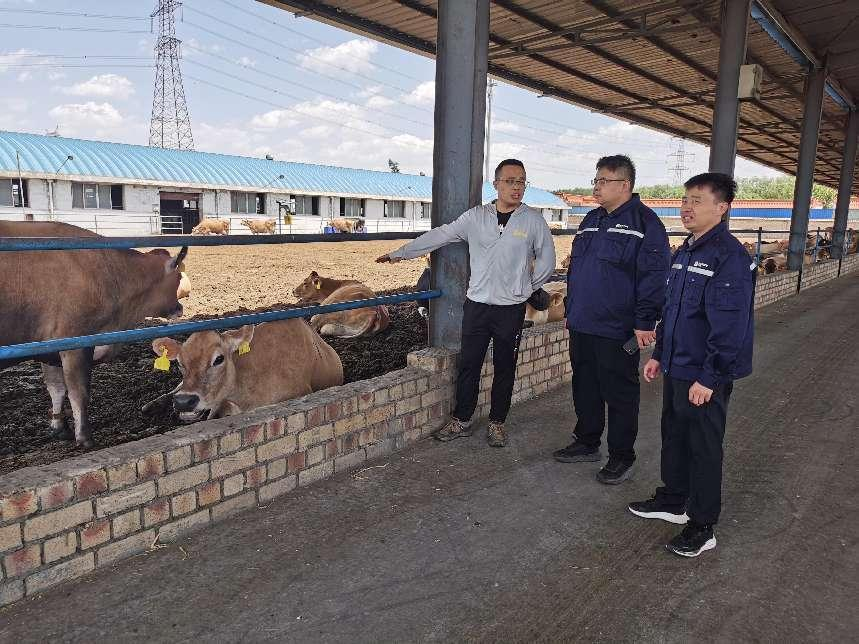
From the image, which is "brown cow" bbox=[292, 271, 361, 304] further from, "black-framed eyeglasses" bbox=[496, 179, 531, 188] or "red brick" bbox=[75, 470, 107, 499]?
"red brick" bbox=[75, 470, 107, 499]

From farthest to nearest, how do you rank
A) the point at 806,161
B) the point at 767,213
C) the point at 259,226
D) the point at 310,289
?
the point at 767,213 → the point at 259,226 → the point at 806,161 → the point at 310,289

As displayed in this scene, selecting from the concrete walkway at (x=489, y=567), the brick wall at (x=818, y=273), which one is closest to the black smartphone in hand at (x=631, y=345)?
the concrete walkway at (x=489, y=567)

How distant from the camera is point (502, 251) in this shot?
3918mm

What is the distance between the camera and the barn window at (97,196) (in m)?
27.6

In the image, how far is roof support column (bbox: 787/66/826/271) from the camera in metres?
12.2

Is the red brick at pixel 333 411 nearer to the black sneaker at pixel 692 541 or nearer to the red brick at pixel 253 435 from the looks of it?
the red brick at pixel 253 435

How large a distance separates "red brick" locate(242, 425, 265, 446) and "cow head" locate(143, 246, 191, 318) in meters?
2.06

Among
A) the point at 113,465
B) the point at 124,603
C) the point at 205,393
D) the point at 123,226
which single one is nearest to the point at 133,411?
the point at 205,393

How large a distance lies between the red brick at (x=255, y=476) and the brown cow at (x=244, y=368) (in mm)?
917

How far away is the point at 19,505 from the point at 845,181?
63.4 ft

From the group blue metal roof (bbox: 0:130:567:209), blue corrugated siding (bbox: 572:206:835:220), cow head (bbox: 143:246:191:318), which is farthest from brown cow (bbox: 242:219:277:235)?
blue corrugated siding (bbox: 572:206:835:220)

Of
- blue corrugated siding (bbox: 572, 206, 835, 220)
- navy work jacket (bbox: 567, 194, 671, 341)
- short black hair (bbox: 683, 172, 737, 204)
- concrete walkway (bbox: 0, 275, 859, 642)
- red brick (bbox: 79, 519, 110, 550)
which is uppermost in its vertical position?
blue corrugated siding (bbox: 572, 206, 835, 220)

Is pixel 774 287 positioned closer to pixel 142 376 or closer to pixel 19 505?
pixel 142 376

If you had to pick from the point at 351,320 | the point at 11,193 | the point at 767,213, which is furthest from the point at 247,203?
the point at 767,213
